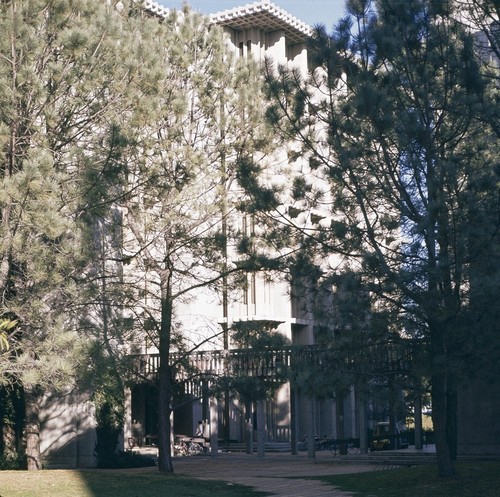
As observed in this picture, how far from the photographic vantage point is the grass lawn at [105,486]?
15.6 metres

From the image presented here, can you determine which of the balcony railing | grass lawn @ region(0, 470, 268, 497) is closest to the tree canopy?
the balcony railing

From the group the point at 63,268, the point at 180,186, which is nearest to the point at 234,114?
the point at 180,186

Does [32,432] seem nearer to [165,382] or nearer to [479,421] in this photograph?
[165,382]

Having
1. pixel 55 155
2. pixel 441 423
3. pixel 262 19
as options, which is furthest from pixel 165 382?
pixel 262 19

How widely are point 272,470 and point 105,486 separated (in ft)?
25.7

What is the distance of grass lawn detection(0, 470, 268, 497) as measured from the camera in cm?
1562

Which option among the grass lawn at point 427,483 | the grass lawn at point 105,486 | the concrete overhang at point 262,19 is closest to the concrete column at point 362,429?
the grass lawn at point 427,483

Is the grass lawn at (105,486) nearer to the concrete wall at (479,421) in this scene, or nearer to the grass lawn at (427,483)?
the grass lawn at (427,483)

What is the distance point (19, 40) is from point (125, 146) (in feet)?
8.27

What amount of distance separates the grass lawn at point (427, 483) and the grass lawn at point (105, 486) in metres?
2.22

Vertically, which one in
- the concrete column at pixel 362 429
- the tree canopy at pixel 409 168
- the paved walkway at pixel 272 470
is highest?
the tree canopy at pixel 409 168

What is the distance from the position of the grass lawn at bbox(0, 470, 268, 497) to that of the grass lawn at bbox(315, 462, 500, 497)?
Result: 2.22 m

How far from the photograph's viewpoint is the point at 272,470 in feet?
77.8

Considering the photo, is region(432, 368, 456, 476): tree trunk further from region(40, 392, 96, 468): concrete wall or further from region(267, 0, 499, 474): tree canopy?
region(40, 392, 96, 468): concrete wall
